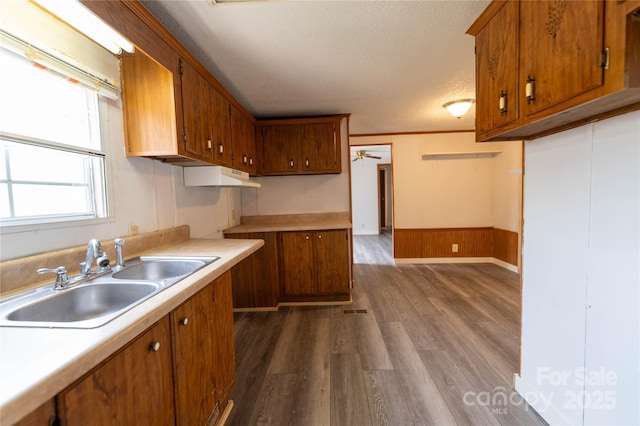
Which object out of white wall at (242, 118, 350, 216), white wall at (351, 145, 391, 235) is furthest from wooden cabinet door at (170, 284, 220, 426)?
white wall at (351, 145, 391, 235)

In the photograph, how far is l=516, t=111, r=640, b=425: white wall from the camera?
108 cm

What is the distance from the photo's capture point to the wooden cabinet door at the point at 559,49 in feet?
3.01

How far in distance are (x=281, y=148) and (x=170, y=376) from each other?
9.37 feet

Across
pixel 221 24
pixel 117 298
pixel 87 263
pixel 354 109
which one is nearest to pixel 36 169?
pixel 87 263

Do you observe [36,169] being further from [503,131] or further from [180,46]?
[503,131]

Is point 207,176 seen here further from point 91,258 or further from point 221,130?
point 91,258

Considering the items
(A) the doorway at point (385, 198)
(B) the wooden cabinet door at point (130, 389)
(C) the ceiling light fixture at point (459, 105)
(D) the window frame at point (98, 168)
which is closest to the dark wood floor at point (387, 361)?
(B) the wooden cabinet door at point (130, 389)

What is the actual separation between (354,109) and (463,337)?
2770 millimetres

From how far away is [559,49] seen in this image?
1.05 meters

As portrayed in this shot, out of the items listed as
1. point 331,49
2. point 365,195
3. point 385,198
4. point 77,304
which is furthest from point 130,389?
point 385,198

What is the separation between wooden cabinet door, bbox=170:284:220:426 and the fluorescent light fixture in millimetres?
1282

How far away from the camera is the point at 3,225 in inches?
41.5

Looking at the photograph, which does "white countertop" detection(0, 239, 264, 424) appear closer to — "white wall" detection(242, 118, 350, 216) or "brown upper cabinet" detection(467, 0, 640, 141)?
"brown upper cabinet" detection(467, 0, 640, 141)

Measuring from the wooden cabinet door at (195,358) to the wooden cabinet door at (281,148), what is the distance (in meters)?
2.31
